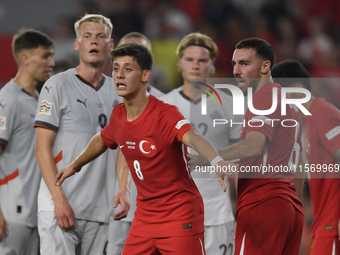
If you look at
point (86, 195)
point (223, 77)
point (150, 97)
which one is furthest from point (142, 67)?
point (223, 77)

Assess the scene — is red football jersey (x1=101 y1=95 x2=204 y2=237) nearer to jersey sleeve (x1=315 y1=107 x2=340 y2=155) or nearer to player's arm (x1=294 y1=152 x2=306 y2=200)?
player's arm (x1=294 y1=152 x2=306 y2=200)

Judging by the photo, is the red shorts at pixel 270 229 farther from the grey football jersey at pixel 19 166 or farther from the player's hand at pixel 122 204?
the grey football jersey at pixel 19 166

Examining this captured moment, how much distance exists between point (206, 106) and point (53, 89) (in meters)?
1.81

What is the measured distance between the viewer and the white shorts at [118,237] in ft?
17.0

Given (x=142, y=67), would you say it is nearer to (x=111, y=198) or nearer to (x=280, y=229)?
(x=111, y=198)

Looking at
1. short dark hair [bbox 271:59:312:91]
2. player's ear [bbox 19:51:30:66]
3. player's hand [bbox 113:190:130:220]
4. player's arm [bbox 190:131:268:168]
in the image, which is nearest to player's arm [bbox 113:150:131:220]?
player's hand [bbox 113:190:130:220]

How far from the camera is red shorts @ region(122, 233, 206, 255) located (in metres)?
3.26

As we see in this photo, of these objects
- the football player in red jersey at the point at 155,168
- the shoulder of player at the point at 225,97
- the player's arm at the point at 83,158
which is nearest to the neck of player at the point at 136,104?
the football player in red jersey at the point at 155,168

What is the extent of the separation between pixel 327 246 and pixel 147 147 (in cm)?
206

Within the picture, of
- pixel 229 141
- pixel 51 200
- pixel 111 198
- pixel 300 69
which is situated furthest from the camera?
pixel 229 141

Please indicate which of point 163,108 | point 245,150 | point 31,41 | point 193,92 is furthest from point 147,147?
point 31,41

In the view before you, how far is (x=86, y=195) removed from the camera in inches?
159

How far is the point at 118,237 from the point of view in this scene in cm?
521

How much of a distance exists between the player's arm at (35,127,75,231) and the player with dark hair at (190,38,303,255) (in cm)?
142
